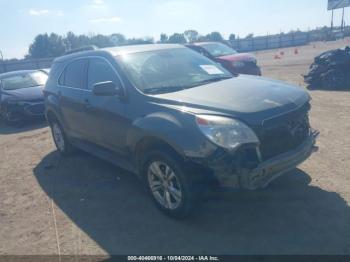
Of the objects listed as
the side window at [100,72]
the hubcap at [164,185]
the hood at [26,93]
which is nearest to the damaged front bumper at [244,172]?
the hubcap at [164,185]

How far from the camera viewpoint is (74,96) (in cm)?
552

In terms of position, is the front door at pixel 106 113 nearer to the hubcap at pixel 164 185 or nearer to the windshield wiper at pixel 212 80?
the hubcap at pixel 164 185

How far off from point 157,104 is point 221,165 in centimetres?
110

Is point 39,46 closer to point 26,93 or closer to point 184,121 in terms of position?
point 26,93

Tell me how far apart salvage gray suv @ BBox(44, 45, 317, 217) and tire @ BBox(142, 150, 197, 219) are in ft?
0.04

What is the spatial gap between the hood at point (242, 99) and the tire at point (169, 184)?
0.61 m

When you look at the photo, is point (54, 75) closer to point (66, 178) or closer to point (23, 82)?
point (66, 178)

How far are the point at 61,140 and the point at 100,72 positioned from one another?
234cm

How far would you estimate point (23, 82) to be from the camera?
11.3 meters

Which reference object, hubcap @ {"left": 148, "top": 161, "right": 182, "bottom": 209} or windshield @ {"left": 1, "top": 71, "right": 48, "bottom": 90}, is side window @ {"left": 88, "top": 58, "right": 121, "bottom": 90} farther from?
windshield @ {"left": 1, "top": 71, "right": 48, "bottom": 90}

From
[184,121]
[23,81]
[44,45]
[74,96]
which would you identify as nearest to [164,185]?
[184,121]

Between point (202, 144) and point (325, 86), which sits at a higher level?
point (202, 144)

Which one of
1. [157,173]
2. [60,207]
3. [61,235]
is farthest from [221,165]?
[60,207]

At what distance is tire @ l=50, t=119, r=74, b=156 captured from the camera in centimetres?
643
